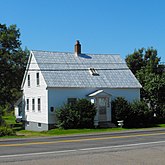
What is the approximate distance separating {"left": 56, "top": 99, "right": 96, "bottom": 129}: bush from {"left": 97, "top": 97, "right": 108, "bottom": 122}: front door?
1.97 m

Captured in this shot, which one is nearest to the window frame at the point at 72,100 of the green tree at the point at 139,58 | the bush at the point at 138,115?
the bush at the point at 138,115

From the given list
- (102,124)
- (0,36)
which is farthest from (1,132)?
(0,36)

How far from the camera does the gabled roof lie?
38.3 meters

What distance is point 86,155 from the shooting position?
14234 millimetres

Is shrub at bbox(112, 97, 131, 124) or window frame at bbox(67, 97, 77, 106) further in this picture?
shrub at bbox(112, 97, 131, 124)

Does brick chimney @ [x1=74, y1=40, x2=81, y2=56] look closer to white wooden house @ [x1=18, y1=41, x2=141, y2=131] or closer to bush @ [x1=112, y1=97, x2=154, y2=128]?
white wooden house @ [x1=18, y1=41, x2=141, y2=131]

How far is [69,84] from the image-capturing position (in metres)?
37.9

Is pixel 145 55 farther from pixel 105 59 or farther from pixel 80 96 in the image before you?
pixel 80 96

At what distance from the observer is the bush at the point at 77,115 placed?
116ft

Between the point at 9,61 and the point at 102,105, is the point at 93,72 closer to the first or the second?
the point at 102,105

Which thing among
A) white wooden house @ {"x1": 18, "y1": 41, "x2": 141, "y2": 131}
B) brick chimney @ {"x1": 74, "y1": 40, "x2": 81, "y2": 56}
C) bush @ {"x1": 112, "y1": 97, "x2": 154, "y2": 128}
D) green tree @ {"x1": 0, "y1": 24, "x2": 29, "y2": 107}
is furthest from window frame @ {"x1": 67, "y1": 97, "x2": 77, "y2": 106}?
green tree @ {"x1": 0, "y1": 24, "x2": 29, "y2": 107}

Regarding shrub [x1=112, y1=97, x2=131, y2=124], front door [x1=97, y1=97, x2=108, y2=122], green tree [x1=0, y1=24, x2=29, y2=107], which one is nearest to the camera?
shrub [x1=112, y1=97, x2=131, y2=124]

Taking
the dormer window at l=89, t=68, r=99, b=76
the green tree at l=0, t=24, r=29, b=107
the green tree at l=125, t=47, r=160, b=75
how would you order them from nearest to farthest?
the dormer window at l=89, t=68, r=99, b=76 < the green tree at l=0, t=24, r=29, b=107 < the green tree at l=125, t=47, r=160, b=75

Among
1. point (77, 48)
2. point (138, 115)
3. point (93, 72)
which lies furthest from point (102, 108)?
point (77, 48)
